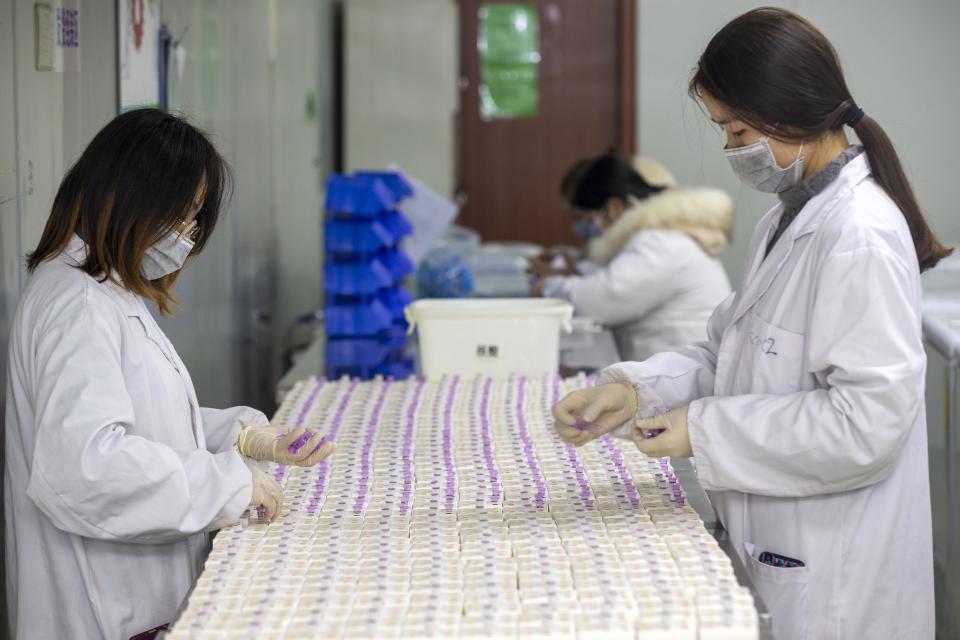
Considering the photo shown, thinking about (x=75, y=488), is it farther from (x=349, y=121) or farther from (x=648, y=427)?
(x=349, y=121)

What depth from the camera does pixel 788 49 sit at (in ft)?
5.01

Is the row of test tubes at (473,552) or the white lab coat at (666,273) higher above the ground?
the white lab coat at (666,273)

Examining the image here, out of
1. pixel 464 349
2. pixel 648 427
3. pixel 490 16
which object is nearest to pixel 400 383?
pixel 464 349

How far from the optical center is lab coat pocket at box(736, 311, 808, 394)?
1.58 m

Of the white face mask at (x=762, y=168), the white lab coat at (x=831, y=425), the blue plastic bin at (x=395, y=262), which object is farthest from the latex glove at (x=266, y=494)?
the blue plastic bin at (x=395, y=262)

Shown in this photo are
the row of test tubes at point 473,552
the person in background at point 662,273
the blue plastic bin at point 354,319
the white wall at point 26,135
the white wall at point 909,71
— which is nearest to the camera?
the row of test tubes at point 473,552

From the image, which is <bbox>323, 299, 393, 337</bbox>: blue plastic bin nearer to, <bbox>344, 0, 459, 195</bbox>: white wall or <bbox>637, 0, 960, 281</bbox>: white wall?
<bbox>637, 0, 960, 281</bbox>: white wall

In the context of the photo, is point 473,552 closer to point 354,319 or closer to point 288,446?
point 288,446

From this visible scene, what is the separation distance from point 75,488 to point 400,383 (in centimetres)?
125

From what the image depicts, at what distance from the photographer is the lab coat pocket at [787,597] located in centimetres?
159

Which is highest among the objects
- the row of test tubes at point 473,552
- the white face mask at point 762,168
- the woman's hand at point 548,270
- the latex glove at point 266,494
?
the white face mask at point 762,168

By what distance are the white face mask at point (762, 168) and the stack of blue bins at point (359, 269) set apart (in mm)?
1654

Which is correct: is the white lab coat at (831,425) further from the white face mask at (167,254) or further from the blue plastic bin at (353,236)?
the blue plastic bin at (353,236)

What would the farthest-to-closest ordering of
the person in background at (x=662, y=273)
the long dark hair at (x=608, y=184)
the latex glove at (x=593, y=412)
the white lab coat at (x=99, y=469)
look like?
the long dark hair at (x=608, y=184), the person in background at (x=662, y=273), the latex glove at (x=593, y=412), the white lab coat at (x=99, y=469)
